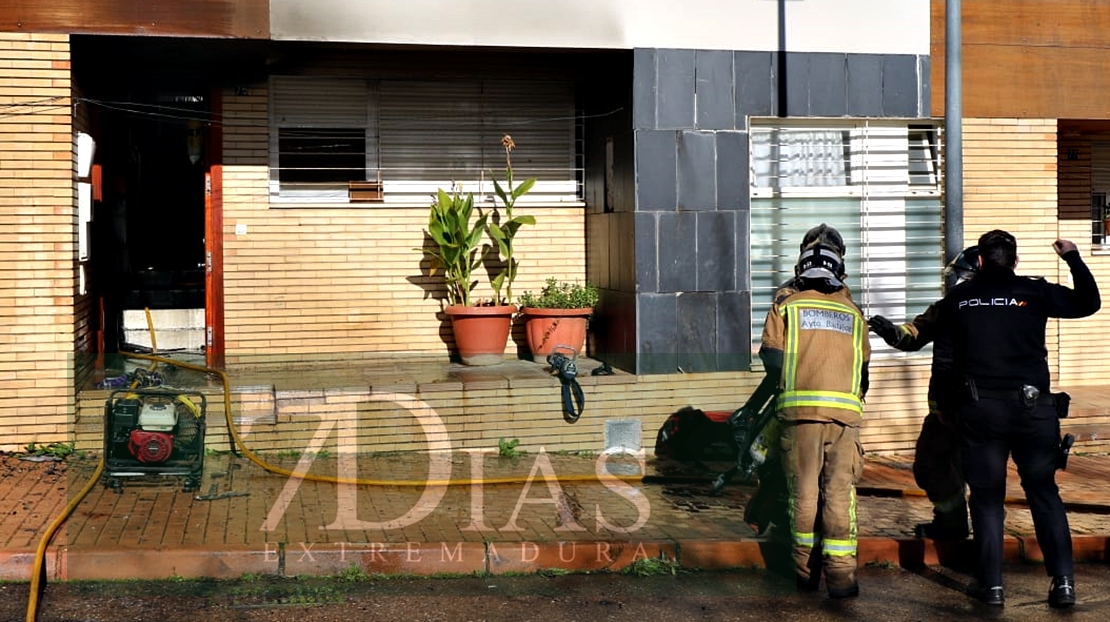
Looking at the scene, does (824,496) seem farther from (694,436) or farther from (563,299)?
(563,299)

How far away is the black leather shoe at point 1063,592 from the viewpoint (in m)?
6.55

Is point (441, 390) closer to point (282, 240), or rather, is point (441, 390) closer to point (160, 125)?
point (282, 240)

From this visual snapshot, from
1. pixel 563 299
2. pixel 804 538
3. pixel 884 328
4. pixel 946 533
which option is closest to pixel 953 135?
pixel 884 328

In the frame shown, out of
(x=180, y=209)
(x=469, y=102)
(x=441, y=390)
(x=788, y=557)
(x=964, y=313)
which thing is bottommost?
(x=788, y=557)

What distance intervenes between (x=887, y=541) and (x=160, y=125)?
961 centimetres

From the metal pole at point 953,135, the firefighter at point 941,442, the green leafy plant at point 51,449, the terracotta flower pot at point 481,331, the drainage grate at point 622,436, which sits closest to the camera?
the firefighter at point 941,442

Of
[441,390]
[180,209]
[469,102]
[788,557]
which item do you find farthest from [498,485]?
[180,209]

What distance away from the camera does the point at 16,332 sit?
935cm

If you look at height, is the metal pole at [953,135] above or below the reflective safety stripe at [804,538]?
above

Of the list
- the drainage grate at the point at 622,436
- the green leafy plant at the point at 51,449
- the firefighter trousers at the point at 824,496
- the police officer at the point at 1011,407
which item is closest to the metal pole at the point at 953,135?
the police officer at the point at 1011,407

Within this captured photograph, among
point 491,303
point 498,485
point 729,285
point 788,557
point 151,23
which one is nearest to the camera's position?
point 788,557

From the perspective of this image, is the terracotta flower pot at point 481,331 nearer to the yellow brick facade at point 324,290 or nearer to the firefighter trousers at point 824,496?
the yellow brick facade at point 324,290

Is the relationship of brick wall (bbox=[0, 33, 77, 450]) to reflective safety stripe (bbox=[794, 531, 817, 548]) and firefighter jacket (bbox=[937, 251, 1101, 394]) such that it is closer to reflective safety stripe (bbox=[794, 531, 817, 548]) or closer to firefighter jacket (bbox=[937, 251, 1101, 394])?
reflective safety stripe (bbox=[794, 531, 817, 548])

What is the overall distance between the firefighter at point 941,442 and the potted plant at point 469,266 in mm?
4399
